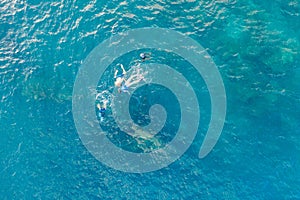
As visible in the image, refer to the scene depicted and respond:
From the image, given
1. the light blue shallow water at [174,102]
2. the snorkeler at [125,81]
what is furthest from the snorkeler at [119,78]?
the light blue shallow water at [174,102]

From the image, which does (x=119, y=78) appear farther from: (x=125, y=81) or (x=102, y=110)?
(x=102, y=110)

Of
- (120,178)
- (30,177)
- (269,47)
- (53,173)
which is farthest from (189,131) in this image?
(30,177)

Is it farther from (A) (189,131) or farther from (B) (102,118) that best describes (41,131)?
(A) (189,131)

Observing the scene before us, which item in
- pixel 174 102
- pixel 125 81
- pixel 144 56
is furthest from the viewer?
pixel 144 56

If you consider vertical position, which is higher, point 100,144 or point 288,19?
point 288,19

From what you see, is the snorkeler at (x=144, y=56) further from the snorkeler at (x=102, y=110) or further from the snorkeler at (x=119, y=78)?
the snorkeler at (x=102, y=110)

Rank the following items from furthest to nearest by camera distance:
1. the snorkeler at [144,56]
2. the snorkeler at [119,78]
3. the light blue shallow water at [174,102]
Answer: the snorkeler at [144,56], the snorkeler at [119,78], the light blue shallow water at [174,102]

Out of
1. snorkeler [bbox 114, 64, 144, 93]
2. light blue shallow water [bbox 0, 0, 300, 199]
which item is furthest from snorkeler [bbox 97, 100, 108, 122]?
light blue shallow water [bbox 0, 0, 300, 199]

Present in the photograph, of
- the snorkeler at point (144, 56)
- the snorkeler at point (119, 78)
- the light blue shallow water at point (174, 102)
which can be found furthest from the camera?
the snorkeler at point (144, 56)

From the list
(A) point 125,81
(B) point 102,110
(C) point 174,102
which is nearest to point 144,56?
(A) point 125,81
